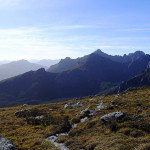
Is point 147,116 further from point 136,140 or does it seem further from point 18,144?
point 18,144

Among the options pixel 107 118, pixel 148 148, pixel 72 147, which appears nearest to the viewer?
pixel 148 148

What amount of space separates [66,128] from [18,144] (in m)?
7.69

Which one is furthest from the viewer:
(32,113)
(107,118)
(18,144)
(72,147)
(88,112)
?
(32,113)

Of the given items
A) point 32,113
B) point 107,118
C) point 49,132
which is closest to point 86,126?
point 107,118

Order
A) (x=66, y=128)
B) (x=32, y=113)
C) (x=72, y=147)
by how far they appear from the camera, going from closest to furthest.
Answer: (x=72, y=147)
(x=66, y=128)
(x=32, y=113)

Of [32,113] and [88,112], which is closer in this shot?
[88,112]

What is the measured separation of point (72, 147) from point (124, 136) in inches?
216

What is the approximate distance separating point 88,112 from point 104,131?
12.8m

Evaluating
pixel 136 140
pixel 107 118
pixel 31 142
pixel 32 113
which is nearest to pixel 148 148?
pixel 136 140

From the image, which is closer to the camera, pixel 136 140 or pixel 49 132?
pixel 136 140

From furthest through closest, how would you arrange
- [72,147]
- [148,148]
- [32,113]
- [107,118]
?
[32,113] < [107,118] < [72,147] < [148,148]

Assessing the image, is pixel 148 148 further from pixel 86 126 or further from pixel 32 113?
pixel 32 113

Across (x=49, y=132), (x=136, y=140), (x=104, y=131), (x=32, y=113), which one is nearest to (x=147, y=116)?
(x=104, y=131)

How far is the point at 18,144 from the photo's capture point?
2089cm
